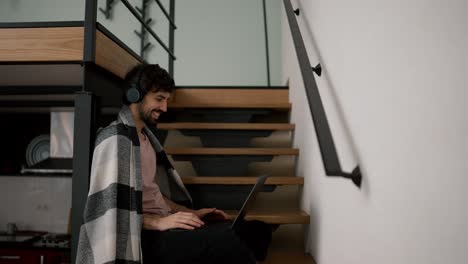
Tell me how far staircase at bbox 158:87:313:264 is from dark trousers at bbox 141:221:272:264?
20.5 inches

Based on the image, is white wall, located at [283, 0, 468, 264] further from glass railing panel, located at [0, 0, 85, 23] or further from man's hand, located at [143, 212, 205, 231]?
glass railing panel, located at [0, 0, 85, 23]

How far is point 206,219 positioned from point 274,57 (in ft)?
9.75

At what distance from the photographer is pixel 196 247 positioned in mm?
1515

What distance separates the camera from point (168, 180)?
7.18 ft

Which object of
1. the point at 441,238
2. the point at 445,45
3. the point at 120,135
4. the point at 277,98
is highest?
the point at 277,98

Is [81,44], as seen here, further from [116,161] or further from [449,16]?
[449,16]

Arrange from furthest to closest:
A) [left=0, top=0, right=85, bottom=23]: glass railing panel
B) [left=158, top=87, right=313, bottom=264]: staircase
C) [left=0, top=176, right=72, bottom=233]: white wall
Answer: [left=0, top=0, right=85, bottom=23]: glass railing panel → [left=0, top=176, right=72, bottom=233]: white wall → [left=158, top=87, right=313, bottom=264]: staircase

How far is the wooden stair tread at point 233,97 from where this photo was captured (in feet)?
9.75

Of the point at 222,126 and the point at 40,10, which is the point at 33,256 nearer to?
the point at 222,126

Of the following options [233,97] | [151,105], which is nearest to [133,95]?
[151,105]

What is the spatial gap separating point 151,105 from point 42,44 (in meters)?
0.59

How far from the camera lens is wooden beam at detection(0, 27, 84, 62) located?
1801 mm

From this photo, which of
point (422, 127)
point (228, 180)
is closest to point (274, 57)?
point (228, 180)

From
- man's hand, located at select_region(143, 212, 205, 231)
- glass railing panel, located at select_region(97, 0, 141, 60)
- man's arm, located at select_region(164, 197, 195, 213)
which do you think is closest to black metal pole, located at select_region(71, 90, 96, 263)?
man's hand, located at select_region(143, 212, 205, 231)
